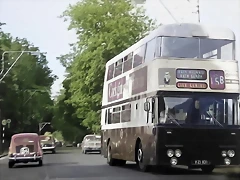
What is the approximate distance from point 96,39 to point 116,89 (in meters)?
12.2

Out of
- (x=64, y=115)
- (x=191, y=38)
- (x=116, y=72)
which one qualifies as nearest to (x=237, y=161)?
(x=191, y=38)

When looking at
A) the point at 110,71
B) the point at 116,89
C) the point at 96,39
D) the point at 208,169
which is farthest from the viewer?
the point at 96,39

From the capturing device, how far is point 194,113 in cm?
1883

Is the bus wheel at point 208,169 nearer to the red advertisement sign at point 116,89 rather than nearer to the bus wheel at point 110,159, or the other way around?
the red advertisement sign at point 116,89

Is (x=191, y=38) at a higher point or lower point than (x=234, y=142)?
higher

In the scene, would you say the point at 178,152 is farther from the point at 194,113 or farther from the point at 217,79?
the point at 217,79

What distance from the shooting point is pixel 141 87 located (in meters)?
20.9

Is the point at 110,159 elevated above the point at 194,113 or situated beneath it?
situated beneath

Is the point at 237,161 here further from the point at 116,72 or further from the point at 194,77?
the point at 116,72

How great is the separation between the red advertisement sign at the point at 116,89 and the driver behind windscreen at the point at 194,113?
5120 millimetres

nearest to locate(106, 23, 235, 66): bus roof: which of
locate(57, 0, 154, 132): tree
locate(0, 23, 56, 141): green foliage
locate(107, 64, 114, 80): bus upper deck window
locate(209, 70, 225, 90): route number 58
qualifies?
locate(209, 70, 225, 90): route number 58

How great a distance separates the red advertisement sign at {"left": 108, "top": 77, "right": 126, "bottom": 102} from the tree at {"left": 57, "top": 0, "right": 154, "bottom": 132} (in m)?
7.58

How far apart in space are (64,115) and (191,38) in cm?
3394

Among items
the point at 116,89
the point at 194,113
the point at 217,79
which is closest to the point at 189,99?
the point at 194,113
